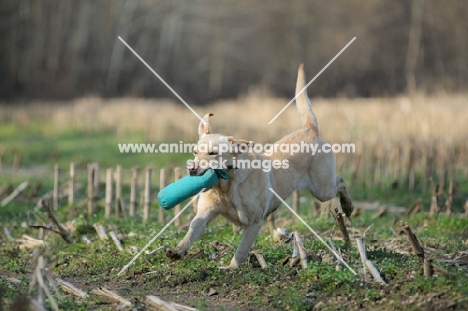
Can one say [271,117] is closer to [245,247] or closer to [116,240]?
[116,240]

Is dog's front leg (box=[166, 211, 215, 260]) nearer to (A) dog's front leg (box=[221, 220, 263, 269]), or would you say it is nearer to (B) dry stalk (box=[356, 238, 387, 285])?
(A) dog's front leg (box=[221, 220, 263, 269])

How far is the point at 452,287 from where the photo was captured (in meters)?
6.66

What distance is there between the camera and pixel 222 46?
48312 mm

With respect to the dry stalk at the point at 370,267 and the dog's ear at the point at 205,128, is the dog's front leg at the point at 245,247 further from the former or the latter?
the dry stalk at the point at 370,267

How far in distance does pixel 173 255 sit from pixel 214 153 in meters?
1.21

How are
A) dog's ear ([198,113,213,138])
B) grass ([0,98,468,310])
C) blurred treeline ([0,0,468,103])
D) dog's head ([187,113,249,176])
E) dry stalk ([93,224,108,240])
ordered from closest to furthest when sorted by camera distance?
grass ([0,98,468,310]) → dog's head ([187,113,249,176]) → dog's ear ([198,113,213,138]) → dry stalk ([93,224,108,240]) → blurred treeline ([0,0,468,103])

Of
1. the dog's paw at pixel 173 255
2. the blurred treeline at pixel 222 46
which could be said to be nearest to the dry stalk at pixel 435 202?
the dog's paw at pixel 173 255

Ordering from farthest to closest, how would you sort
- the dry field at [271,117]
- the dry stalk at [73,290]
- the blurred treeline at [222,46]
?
the blurred treeline at [222,46] < the dry field at [271,117] < the dry stalk at [73,290]

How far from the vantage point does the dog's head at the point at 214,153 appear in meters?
8.09

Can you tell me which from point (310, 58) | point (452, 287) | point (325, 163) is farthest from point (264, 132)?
point (310, 58)

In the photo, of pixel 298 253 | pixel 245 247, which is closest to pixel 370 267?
pixel 298 253

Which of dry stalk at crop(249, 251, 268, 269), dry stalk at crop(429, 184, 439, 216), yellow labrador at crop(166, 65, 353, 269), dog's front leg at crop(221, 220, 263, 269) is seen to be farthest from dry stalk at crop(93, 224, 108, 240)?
dry stalk at crop(429, 184, 439, 216)

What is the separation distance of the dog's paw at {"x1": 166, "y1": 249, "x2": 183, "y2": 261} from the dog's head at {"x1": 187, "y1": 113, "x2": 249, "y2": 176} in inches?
34.3

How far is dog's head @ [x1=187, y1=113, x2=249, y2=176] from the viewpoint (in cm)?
809
